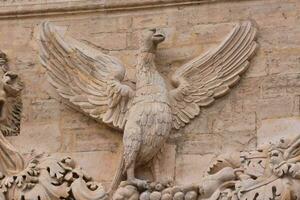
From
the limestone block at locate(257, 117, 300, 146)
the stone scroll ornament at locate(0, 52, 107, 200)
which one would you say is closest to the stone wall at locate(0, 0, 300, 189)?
the limestone block at locate(257, 117, 300, 146)

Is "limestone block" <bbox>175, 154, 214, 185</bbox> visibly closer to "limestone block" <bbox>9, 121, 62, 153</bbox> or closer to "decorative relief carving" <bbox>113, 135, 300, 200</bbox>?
"decorative relief carving" <bbox>113, 135, 300, 200</bbox>

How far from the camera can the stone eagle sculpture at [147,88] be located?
761 cm

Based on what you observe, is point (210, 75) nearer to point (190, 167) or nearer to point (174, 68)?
point (174, 68)

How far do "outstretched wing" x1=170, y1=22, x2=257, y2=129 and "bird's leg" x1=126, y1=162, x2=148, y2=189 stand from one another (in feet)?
1.43

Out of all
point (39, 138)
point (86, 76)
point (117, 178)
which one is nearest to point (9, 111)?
point (39, 138)

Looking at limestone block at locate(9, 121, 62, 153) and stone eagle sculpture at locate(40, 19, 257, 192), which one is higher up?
stone eagle sculpture at locate(40, 19, 257, 192)

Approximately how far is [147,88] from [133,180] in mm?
645

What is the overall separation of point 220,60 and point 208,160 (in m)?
0.71

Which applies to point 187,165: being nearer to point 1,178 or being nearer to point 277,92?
point 277,92

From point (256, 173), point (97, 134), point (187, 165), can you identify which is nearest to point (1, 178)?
point (97, 134)

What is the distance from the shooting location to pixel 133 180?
753 centimetres

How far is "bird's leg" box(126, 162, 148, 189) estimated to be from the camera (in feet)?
24.6

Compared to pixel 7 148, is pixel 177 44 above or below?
above

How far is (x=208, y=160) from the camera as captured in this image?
760 cm
